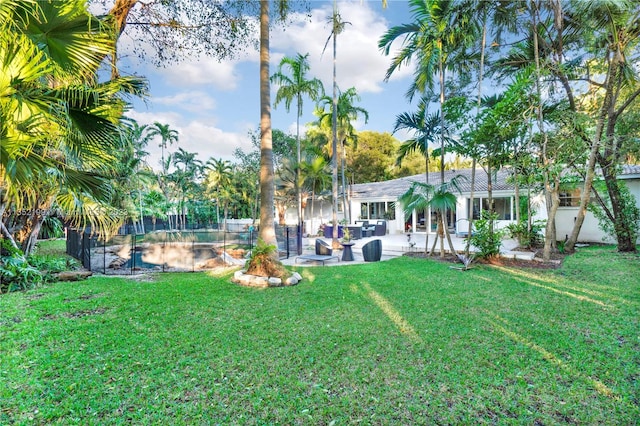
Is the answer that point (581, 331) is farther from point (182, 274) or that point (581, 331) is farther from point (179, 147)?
point (179, 147)

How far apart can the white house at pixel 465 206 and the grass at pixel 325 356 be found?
473cm

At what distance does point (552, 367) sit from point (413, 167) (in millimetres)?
33968

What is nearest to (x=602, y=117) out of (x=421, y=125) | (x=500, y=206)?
(x=421, y=125)

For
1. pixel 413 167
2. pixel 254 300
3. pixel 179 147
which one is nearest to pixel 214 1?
pixel 254 300

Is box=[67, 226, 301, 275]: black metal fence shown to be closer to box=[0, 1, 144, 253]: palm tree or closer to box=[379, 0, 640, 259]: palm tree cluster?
box=[379, 0, 640, 259]: palm tree cluster

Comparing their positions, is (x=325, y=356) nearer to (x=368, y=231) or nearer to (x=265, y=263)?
(x=265, y=263)

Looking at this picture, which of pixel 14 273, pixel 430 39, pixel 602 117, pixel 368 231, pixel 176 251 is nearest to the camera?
pixel 14 273

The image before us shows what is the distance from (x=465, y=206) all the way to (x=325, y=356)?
15.9 meters

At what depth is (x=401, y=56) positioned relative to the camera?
9547mm

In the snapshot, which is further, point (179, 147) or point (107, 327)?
point (179, 147)

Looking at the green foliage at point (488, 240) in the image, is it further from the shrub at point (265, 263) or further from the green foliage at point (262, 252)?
the green foliage at point (262, 252)

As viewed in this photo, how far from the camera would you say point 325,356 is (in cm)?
355

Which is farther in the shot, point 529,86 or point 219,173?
point 219,173

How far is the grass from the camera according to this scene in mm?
2570
